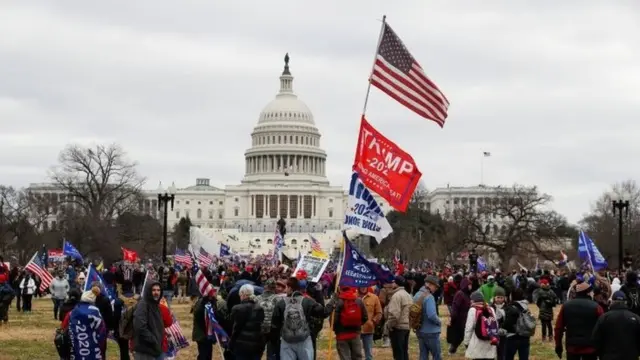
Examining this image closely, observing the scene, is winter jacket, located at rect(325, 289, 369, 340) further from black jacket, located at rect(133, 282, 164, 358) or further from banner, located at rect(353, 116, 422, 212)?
black jacket, located at rect(133, 282, 164, 358)

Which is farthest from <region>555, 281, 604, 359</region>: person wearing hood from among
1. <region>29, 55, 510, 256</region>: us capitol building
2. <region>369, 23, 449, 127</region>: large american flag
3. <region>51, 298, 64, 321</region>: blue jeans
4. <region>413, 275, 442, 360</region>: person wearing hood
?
<region>29, 55, 510, 256</region>: us capitol building

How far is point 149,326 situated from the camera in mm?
12398

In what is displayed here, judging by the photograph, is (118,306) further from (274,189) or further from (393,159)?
(274,189)

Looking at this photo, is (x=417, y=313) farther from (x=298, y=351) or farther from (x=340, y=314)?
(x=298, y=351)

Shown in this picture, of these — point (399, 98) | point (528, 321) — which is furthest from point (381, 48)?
point (528, 321)

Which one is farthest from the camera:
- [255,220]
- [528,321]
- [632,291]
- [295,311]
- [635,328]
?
[255,220]

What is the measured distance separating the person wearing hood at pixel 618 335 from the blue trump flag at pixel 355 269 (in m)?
3.36

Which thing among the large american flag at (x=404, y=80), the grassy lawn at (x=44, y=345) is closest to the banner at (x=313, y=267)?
the grassy lawn at (x=44, y=345)

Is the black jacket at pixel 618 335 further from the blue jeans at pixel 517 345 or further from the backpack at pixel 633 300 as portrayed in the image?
the backpack at pixel 633 300

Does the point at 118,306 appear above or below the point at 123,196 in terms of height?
below

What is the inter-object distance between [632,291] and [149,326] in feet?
28.8

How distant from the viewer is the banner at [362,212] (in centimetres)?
1519

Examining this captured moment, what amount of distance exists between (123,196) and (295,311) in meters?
64.6

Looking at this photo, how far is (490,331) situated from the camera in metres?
13.4
